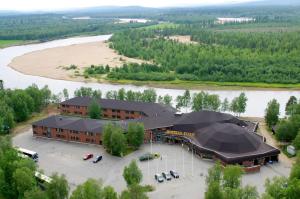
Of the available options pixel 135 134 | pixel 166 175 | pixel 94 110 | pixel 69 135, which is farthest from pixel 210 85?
pixel 166 175

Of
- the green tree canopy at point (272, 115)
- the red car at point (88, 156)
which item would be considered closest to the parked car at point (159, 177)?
the red car at point (88, 156)

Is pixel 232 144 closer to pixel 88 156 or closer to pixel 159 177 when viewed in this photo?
pixel 159 177

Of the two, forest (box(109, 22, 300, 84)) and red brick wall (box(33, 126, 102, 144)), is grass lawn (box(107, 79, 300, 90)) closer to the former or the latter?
→ forest (box(109, 22, 300, 84))

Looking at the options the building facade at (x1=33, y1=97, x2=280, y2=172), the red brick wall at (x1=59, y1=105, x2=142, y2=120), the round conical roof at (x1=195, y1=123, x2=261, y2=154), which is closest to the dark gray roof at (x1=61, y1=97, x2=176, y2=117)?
the building facade at (x1=33, y1=97, x2=280, y2=172)

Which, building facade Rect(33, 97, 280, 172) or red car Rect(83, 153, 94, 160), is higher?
building facade Rect(33, 97, 280, 172)

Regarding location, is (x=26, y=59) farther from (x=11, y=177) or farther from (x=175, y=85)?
(x=11, y=177)

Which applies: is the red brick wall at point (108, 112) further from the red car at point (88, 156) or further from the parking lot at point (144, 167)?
the red car at point (88, 156)
